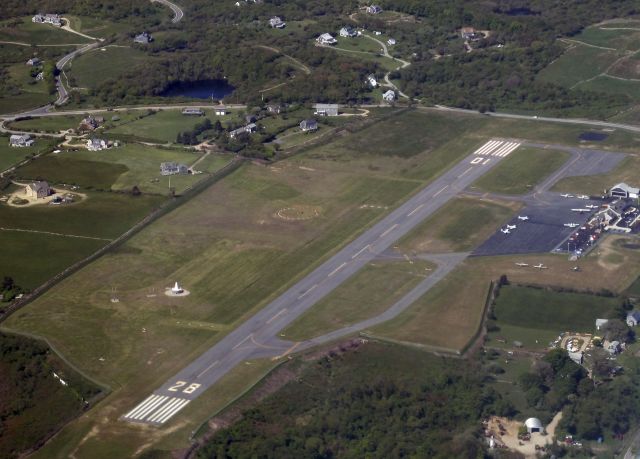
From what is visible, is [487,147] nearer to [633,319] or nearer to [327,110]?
[327,110]

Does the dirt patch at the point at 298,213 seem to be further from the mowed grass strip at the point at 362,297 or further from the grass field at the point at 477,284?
the grass field at the point at 477,284

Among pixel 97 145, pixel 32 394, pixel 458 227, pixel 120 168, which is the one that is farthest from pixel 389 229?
pixel 32 394

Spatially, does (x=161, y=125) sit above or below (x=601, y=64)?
below

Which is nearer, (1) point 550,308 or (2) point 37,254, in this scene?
(1) point 550,308

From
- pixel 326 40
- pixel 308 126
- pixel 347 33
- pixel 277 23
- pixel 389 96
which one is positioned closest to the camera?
pixel 308 126

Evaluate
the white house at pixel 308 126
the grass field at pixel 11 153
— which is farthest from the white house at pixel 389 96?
the grass field at pixel 11 153

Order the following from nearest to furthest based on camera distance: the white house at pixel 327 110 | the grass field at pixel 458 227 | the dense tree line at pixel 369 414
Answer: the dense tree line at pixel 369 414 < the grass field at pixel 458 227 < the white house at pixel 327 110

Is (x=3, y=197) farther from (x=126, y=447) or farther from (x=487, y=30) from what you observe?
(x=487, y=30)
